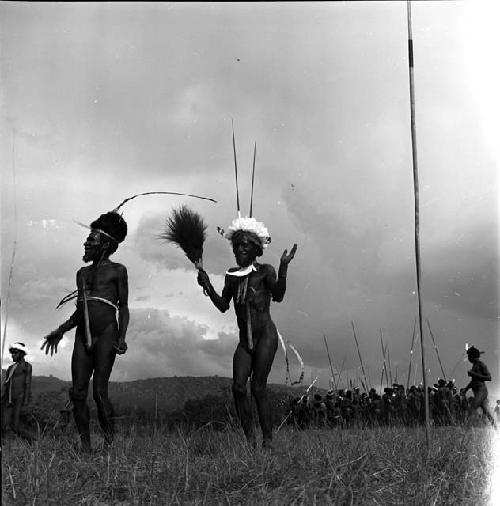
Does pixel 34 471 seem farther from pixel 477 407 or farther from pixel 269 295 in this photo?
pixel 477 407

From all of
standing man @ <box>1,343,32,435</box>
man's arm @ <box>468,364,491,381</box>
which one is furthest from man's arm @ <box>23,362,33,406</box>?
man's arm @ <box>468,364,491,381</box>

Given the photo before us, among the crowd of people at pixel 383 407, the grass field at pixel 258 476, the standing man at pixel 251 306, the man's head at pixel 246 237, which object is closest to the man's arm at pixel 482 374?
the crowd of people at pixel 383 407

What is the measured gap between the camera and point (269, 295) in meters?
6.20

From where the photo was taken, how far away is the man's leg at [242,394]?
584 cm

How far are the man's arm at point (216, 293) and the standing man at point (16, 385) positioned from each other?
12.4 ft

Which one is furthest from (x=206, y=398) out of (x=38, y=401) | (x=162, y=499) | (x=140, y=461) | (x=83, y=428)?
(x=162, y=499)

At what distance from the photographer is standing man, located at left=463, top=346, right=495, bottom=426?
10461 millimetres

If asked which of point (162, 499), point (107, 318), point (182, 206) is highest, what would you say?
point (182, 206)

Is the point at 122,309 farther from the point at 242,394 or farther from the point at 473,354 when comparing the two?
the point at 473,354

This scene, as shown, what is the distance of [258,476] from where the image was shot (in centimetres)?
474

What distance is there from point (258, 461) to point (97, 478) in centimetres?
→ 115

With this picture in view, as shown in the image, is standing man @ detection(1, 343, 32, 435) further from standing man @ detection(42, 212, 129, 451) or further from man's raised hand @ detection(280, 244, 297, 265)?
man's raised hand @ detection(280, 244, 297, 265)

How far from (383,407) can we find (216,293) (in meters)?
6.28

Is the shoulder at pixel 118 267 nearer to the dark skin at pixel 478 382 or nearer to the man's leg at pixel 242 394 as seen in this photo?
the man's leg at pixel 242 394
